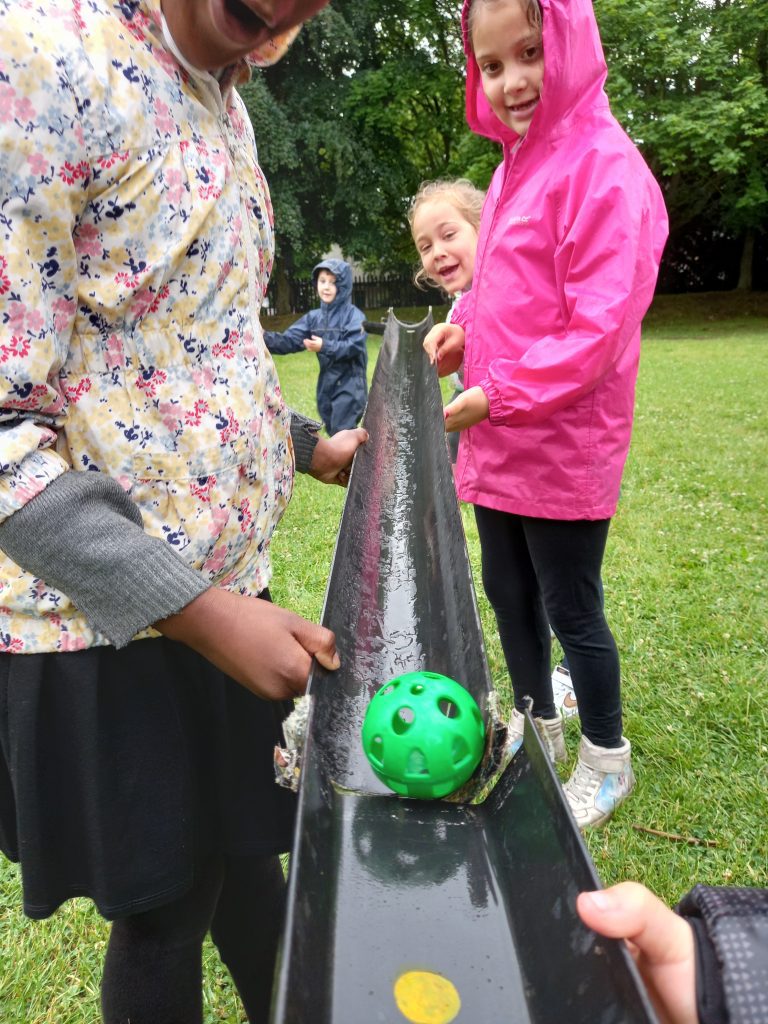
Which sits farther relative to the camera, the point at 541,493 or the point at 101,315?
the point at 541,493

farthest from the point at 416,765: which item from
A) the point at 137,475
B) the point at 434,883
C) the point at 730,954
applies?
the point at 137,475

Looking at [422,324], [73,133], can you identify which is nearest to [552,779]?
[73,133]

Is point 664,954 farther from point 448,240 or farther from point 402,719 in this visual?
point 448,240

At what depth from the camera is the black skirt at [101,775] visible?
1163 mm

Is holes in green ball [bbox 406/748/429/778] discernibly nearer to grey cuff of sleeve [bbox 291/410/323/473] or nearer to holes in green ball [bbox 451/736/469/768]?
holes in green ball [bbox 451/736/469/768]

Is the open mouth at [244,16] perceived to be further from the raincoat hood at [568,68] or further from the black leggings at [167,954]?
the black leggings at [167,954]

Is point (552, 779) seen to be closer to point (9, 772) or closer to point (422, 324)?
point (9, 772)

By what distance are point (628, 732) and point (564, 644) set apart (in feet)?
2.77

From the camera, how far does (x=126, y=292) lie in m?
1.07

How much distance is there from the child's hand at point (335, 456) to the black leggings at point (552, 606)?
1.85 ft

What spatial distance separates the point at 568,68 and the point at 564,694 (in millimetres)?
2267

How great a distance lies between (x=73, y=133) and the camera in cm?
96

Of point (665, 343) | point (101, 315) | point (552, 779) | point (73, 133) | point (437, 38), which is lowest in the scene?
point (665, 343)

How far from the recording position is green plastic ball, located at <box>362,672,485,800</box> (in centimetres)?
119
